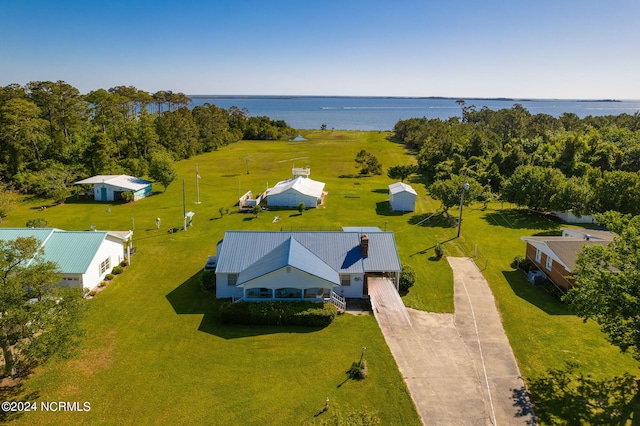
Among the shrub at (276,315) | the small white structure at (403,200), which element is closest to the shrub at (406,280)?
the shrub at (276,315)

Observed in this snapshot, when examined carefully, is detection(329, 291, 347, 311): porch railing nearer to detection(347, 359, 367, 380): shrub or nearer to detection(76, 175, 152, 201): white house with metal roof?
detection(347, 359, 367, 380): shrub

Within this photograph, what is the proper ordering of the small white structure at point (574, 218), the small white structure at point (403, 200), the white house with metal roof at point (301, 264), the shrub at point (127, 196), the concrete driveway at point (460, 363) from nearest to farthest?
1. the concrete driveway at point (460, 363)
2. the white house with metal roof at point (301, 264)
3. the small white structure at point (574, 218)
4. the small white structure at point (403, 200)
5. the shrub at point (127, 196)

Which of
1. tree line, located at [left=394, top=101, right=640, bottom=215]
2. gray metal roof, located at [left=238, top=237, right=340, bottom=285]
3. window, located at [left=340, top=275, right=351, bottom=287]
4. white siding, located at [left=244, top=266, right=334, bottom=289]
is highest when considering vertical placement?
tree line, located at [left=394, top=101, right=640, bottom=215]

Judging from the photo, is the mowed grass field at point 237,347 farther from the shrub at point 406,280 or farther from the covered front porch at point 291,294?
the covered front porch at point 291,294

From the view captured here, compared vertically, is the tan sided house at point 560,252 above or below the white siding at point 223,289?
above

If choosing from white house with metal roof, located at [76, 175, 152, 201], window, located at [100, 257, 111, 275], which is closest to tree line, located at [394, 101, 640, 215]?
window, located at [100, 257, 111, 275]

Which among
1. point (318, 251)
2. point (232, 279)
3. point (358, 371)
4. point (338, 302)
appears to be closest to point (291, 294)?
point (338, 302)

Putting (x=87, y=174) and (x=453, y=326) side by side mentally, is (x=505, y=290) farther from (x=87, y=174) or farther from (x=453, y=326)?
(x=87, y=174)
